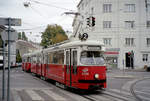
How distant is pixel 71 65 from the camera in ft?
41.6

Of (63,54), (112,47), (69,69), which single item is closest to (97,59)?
(69,69)

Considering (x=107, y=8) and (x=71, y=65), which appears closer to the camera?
(x=71, y=65)

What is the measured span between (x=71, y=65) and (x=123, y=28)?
31.3 meters

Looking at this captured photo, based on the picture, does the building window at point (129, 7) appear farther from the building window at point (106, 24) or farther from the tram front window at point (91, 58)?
the tram front window at point (91, 58)

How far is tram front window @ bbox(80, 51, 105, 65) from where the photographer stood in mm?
11992

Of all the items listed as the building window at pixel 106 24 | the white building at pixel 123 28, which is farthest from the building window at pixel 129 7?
the building window at pixel 106 24

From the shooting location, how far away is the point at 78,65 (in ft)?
39.3

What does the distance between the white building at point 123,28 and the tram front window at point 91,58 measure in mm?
29745

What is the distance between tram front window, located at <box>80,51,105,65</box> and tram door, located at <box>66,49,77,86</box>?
1.76 ft

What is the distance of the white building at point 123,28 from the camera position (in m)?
42.0

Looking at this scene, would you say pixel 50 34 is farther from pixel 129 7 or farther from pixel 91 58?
pixel 91 58

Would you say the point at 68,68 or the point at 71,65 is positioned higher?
the point at 71,65

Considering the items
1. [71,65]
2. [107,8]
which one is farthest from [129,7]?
[71,65]

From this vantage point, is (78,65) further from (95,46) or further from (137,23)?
(137,23)
